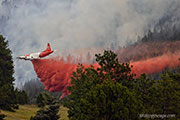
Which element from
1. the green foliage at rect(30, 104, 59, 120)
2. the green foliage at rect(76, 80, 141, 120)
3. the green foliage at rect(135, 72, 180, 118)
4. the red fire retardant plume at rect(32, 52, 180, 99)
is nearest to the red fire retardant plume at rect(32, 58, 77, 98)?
the red fire retardant plume at rect(32, 52, 180, 99)

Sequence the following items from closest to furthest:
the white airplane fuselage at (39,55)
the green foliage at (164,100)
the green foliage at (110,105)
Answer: the green foliage at (110,105), the green foliage at (164,100), the white airplane fuselage at (39,55)

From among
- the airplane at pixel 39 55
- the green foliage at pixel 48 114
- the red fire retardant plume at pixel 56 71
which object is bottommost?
the green foliage at pixel 48 114

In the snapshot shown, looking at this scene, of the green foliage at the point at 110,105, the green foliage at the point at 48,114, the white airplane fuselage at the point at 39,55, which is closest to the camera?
the green foliage at the point at 110,105

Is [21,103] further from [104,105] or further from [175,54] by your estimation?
[104,105]

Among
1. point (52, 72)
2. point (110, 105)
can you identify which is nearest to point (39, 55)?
point (52, 72)

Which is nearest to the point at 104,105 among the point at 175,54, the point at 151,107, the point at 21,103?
the point at 151,107

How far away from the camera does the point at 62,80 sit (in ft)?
140

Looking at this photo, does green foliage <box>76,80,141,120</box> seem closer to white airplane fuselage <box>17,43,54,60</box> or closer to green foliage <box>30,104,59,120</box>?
green foliage <box>30,104,59,120</box>

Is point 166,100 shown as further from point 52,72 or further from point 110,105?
point 52,72

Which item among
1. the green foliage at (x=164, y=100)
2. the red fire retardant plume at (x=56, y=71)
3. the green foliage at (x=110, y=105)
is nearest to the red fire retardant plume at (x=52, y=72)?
the red fire retardant plume at (x=56, y=71)

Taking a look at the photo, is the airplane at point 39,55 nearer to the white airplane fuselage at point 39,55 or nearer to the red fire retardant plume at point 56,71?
the white airplane fuselage at point 39,55

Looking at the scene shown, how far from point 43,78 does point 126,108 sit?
2961cm

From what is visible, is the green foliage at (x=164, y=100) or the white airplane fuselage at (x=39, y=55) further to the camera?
the white airplane fuselage at (x=39, y=55)

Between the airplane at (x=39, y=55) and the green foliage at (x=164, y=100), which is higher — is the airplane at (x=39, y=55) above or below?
→ above
